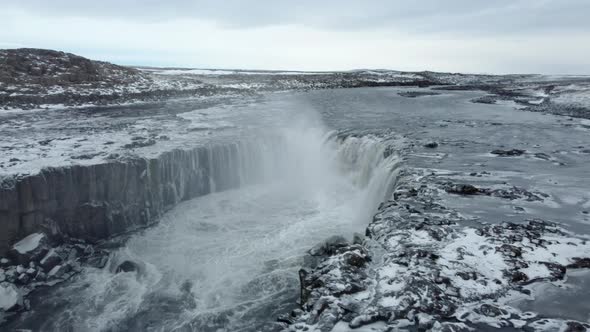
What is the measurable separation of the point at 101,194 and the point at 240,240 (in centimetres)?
550

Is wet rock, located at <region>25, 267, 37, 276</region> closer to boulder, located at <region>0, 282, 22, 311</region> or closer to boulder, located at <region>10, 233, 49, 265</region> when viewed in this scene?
boulder, located at <region>10, 233, 49, 265</region>

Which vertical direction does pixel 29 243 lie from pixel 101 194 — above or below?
below

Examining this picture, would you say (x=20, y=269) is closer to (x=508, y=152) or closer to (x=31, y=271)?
(x=31, y=271)

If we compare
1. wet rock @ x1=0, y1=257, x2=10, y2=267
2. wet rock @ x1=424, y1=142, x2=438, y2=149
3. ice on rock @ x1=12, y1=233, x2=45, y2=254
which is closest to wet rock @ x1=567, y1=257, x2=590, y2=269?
wet rock @ x1=424, y1=142, x2=438, y2=149

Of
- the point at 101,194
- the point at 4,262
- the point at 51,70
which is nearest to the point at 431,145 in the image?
the point at 101,194

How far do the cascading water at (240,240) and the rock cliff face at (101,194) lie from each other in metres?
0.73

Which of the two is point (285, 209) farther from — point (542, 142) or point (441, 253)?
point (542, 142)

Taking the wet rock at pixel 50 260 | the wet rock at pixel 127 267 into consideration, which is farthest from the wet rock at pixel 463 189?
the wet rock at pixel 50 260

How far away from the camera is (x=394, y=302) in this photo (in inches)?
274

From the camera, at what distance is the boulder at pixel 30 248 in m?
11.9

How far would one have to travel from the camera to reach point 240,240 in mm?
14328

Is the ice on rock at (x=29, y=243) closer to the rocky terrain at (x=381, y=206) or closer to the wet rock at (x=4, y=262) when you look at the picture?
the rocky terrain at (x=381, y=206)

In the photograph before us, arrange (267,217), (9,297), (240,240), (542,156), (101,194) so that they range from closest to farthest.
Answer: (9,297) < (240,240) < (101,194) < (542,156) < (267,217)

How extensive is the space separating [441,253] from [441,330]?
239 centimetres
